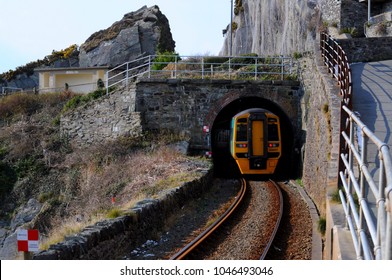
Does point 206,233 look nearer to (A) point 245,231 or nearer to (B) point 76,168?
(A) point 245,231

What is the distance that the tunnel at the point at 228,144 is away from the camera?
80.9ft

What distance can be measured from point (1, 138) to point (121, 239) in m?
18.7

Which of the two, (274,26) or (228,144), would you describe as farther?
(274,26)

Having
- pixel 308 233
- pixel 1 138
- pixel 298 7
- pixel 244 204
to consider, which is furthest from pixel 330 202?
pixel 298 7

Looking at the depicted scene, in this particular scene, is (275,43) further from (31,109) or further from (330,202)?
(330,202)

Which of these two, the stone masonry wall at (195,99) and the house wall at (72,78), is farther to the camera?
the house wall at (72,78)

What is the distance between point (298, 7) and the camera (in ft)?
123

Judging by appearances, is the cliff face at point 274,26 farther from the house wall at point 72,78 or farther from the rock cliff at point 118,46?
the house wall at point 72,78

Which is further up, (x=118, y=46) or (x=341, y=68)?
(x=118, y=46)

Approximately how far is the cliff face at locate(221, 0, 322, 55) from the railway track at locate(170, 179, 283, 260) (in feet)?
51.9

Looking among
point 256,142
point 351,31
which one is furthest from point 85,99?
point 351,31

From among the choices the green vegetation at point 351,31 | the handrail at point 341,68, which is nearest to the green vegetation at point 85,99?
the handrail at point 341,68

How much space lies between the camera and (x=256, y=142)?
75.0 ft

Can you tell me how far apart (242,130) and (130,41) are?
2374cm
